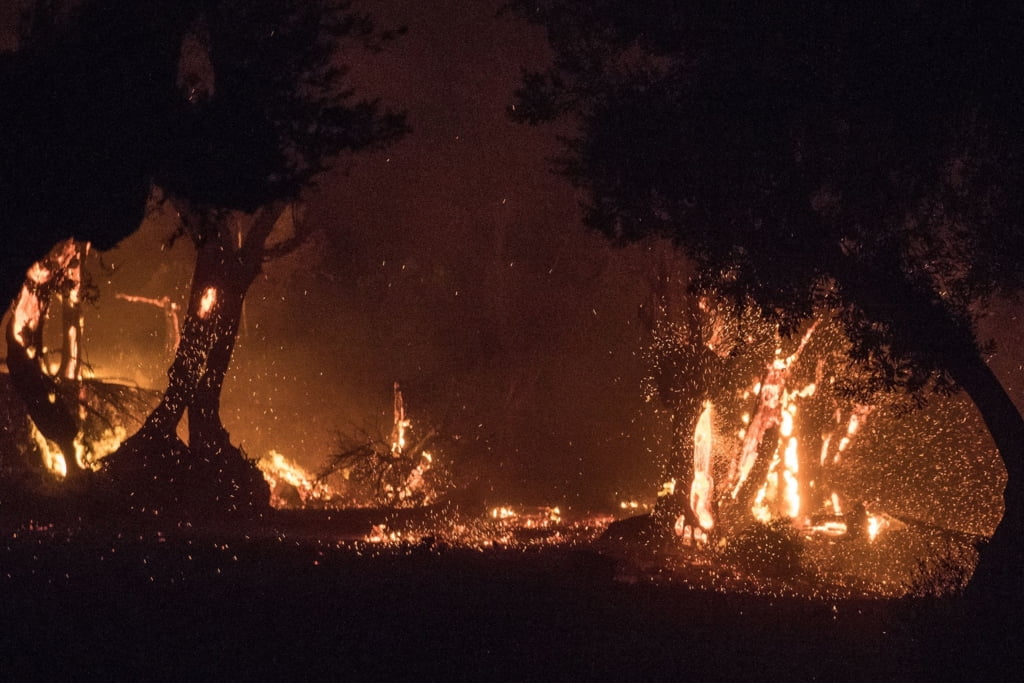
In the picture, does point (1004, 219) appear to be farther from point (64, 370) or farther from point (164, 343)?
point (164, 343)

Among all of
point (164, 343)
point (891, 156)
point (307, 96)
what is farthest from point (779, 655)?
point (164, 343)

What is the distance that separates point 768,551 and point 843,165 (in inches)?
320

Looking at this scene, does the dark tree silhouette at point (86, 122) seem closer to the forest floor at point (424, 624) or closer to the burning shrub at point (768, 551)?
the forest floor at point (424, 624)

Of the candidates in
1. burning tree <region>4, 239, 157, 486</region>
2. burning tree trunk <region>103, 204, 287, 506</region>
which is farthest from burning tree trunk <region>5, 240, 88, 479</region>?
burning tree trunk <region>103, 204, 287, 506</region>

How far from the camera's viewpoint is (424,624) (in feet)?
30.3

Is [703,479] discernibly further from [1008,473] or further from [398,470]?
[398,470]

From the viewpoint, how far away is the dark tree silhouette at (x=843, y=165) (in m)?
9.52

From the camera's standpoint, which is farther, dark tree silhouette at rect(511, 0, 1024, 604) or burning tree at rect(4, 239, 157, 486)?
burning tree at rect(4, 239, 157, 486)

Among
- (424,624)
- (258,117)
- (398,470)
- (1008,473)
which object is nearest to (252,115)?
(258,117)

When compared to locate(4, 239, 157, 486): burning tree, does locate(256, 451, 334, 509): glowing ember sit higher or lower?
lower

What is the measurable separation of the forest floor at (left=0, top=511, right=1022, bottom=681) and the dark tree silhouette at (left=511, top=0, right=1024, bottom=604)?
1.61m

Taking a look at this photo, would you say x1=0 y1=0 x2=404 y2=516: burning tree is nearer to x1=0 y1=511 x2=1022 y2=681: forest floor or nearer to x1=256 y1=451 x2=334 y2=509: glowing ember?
x1=0 y1=511 x2=1022 y2=681: forest floor

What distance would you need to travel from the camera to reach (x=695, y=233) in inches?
427

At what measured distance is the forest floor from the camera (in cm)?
813
